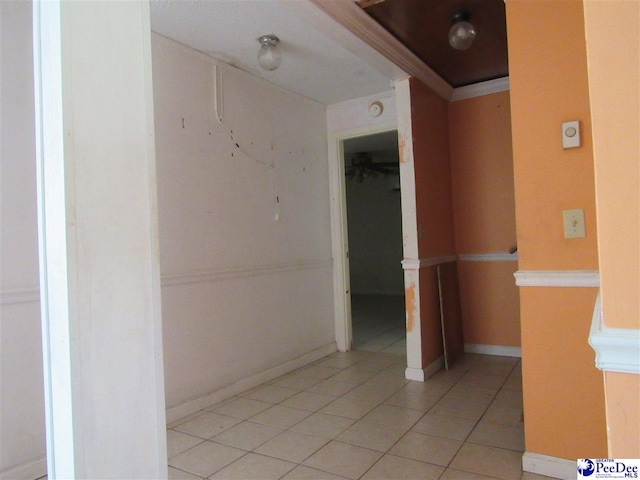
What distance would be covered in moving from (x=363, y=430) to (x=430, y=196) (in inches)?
78.0

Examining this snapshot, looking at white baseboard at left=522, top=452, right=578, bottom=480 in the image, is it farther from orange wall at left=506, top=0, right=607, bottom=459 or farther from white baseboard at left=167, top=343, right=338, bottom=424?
white baseboard at left=167, top=343, right=338, bottom=424

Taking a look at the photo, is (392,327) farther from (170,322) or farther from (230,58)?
(230,58)

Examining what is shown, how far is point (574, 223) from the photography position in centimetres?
186

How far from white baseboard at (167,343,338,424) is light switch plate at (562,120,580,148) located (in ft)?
8.38

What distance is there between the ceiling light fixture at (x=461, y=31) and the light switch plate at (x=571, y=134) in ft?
3.43

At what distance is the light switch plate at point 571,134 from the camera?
183 cm

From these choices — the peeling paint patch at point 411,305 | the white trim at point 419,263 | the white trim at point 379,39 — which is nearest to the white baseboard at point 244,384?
the peeling paint patch at point 411,305

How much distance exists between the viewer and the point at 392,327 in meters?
5.26

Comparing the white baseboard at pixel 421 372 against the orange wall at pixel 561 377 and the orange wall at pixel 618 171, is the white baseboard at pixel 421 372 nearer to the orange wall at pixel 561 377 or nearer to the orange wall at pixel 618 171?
the orange wall at pixel 561 377

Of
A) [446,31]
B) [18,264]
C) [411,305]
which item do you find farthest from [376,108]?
[18,264]

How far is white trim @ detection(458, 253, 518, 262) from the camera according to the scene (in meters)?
3.78

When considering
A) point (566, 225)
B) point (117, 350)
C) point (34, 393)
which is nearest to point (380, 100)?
point (566, 225)

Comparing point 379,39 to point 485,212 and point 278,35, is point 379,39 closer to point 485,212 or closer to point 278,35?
point 278,35

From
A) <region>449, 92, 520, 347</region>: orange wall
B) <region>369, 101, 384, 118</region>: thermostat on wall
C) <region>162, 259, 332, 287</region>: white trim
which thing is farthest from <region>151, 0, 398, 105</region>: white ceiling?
<region>162, 259, 332, 287</region>: white trim
